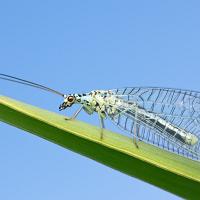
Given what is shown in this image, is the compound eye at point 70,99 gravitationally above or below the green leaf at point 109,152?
below

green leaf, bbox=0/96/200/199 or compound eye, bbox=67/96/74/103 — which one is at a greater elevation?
green leaf, bbox=0/96/200/199

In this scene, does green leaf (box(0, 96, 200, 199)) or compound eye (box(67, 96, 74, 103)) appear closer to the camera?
green leaf (box(0, 96, 200, 199))

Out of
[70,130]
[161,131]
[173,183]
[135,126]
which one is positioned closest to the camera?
[173,183]

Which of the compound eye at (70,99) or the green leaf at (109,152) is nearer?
the green leaf at (109,152)

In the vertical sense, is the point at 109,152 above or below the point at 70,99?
above

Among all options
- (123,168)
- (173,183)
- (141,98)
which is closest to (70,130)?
(123,168)

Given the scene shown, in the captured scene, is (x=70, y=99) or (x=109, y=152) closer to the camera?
(x=109, y=152)

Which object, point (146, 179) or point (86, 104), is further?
point (86, 104)

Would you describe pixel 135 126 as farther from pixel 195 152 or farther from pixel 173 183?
pixel 173 183
